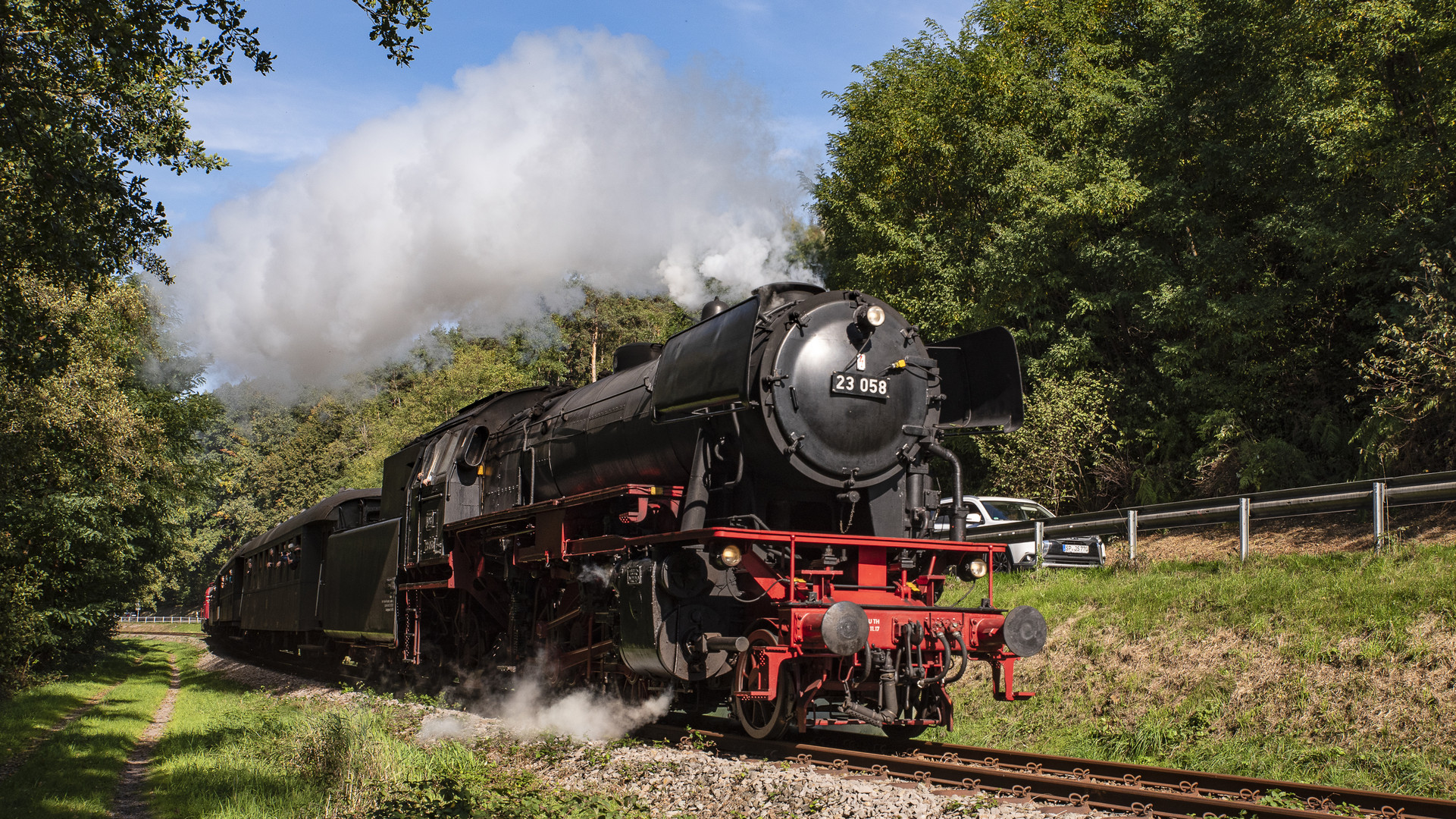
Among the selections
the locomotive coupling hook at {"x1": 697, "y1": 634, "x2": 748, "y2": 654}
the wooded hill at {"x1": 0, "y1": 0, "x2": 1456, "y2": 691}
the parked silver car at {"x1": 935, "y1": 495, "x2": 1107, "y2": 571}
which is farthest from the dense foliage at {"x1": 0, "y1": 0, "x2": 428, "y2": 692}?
the parked silver car at {"x1": 935, "y1": 495, "x2": 1107, "y2": 571}

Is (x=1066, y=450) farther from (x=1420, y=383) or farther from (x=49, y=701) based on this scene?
(x=49, y=701)

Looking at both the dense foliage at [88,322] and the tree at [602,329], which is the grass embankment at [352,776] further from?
the tree at [602,329]

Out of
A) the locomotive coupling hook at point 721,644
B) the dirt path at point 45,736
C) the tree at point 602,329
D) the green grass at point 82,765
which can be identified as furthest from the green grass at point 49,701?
the tree at point 602,329

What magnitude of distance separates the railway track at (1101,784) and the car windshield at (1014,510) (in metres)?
9.70

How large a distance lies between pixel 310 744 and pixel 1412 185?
16.5 metres

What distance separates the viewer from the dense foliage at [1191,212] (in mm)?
14516

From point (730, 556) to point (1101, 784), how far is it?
2.82 m

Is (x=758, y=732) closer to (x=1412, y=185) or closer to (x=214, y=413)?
(x=1412, y=185)

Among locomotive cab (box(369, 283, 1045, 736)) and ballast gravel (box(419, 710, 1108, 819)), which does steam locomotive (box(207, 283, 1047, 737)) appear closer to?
locomotive cab (box(369, 283, 1045, 736))

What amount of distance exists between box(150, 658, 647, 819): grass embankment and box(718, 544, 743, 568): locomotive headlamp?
6.14 ft

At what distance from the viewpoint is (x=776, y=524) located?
831 cm

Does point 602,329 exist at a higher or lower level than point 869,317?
higher

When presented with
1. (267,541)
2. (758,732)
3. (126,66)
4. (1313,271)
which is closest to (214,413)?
(267,541)

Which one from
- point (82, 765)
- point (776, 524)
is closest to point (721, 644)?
point (776, 524)
